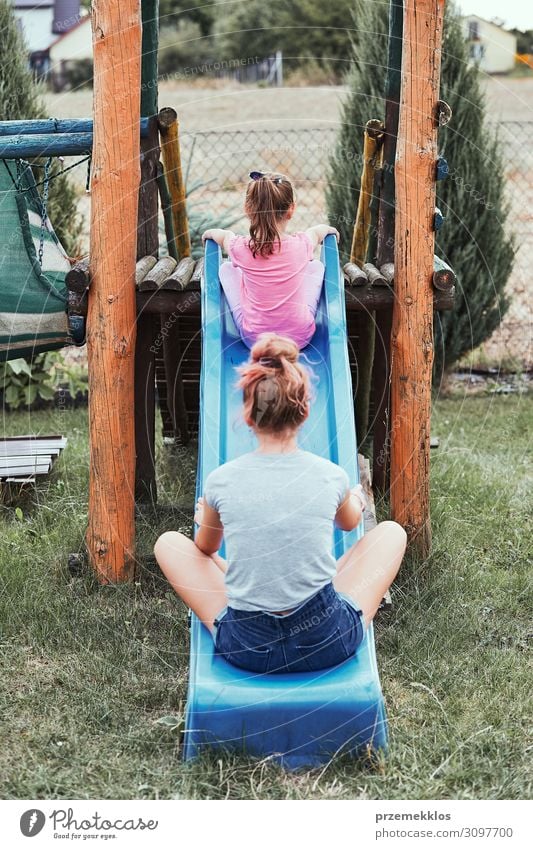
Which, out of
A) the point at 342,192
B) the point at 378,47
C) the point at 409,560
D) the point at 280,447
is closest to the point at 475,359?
the point at 342,192

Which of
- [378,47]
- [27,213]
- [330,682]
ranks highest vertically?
[378,47]

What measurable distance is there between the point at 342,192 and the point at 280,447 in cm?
457

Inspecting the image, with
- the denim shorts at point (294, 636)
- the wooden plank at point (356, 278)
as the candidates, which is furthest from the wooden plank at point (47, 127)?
the denim shorts at point (294, 636)

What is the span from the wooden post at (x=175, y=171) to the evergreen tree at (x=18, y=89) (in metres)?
1.86

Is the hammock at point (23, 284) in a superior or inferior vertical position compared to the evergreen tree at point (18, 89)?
inferior

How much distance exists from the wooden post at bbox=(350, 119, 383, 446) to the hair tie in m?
1.66

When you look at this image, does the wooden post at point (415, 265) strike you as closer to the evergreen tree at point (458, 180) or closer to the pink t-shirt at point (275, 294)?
the pink t-shirt at point (275, 294)

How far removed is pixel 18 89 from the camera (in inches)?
246

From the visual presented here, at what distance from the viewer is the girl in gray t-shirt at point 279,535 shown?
250cm

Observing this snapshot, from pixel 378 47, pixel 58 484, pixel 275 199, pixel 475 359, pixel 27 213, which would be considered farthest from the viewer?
pixel 475 359

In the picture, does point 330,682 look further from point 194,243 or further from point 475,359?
point 475,359

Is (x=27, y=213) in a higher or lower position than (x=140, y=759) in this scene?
higher

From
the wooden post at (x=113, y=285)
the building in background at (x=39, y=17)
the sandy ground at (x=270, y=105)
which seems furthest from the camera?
the sandy ground at (x=270, y=105)

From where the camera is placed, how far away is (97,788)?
98.4 inches
